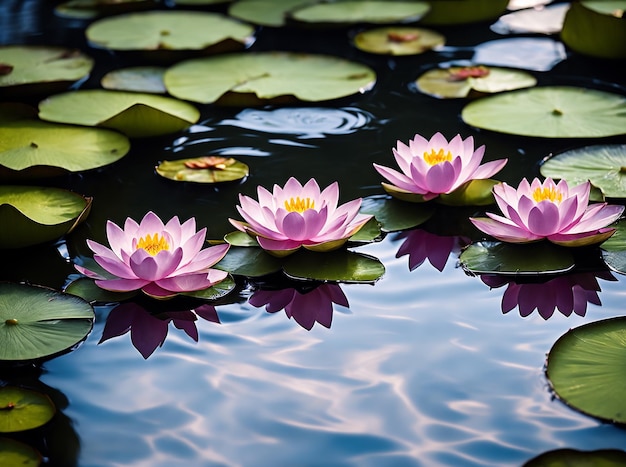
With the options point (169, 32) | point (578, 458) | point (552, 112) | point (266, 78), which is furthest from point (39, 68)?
point (578, 458)

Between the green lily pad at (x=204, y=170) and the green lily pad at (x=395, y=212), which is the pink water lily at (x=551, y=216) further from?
the green lily pad at (x=204, y=170)

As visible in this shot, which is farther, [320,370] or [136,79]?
[136,79]

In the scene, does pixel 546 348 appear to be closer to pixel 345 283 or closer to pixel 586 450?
pixel 586 450

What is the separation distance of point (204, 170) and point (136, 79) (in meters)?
0.82

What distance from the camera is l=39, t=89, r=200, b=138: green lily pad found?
2.54 meters

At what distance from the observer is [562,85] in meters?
2.87

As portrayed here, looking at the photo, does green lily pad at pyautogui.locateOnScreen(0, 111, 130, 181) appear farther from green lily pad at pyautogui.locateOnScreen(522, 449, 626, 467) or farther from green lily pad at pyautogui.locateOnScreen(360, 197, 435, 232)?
green lily pad at pyautogui.locateOnScreen(522, 449, 626, 467)

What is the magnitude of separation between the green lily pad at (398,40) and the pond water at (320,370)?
3.40ft

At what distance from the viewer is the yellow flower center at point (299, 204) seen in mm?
1920

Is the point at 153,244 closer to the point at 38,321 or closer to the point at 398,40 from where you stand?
the point at 38,321

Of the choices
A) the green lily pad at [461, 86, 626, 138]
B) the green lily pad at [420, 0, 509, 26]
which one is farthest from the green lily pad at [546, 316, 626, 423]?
the green lily pad at [420, 0, 509, 26]

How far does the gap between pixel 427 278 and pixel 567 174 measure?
0.63 m

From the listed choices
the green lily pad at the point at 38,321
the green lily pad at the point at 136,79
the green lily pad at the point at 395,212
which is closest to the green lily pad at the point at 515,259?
the green lily pad at the point at 395,212

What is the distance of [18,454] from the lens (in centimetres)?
135
